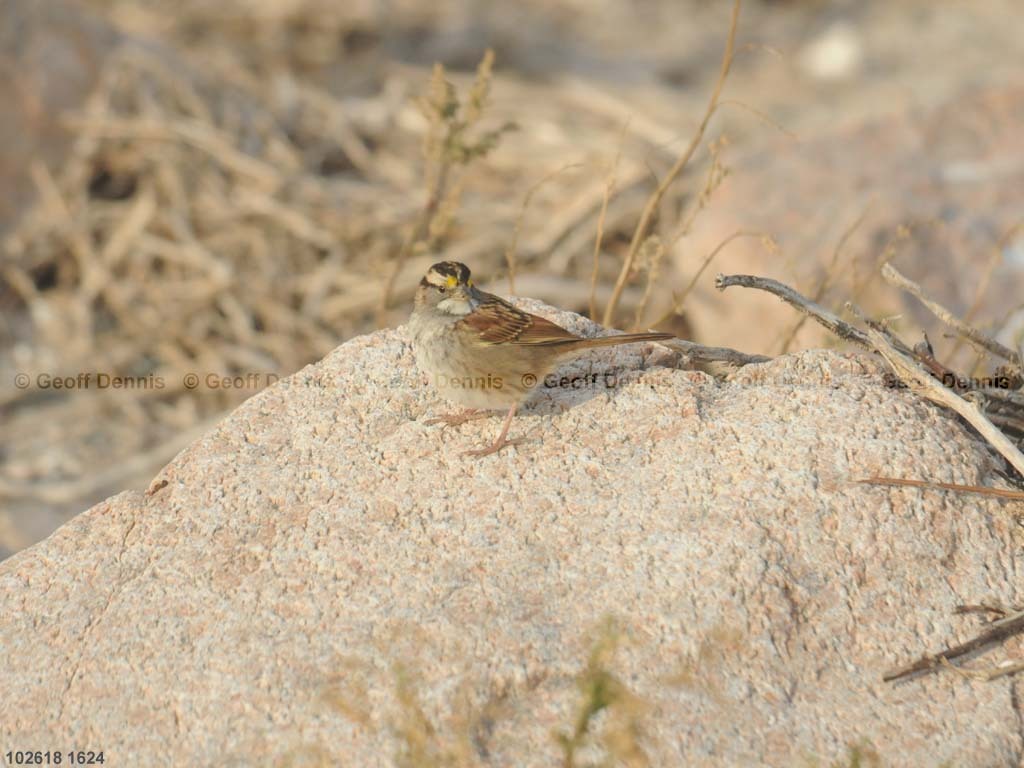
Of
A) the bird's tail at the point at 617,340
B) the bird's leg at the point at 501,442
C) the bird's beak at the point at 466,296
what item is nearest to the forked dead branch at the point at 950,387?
the bird's tail at the point at 617,340

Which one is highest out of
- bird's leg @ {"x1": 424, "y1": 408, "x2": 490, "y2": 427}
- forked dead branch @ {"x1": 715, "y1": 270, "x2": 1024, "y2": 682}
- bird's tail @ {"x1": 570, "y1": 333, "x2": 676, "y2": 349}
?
forked dead branch @ {"x1": 715, "y1": 270, "x2": 1024, "y2": 682}

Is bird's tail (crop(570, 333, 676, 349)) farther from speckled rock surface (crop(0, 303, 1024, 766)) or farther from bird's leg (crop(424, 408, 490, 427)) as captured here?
bird's leg (crop(424, 408, 490, 427))

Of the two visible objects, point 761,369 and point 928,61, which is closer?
point 761,369

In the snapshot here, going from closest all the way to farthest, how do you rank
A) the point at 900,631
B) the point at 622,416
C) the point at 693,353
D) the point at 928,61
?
the point at 900,631
the point at 622,416
the point at 693,353
the point at 928,61

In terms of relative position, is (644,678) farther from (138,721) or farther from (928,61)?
(928,61)

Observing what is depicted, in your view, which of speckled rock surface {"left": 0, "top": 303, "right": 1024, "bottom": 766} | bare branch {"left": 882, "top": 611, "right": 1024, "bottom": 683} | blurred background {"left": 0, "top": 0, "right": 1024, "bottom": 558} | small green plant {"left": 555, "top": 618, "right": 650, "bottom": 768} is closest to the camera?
small green plant {"left": 555, "top": 618, "right": 650, "bottom": 768}

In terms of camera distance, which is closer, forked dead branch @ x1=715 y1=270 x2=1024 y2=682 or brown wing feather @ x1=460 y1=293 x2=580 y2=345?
forked dead branch @ x1=715 y1=270 x2=1024 y2=682

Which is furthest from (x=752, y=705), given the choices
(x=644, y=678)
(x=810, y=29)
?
(x=810, y=29)

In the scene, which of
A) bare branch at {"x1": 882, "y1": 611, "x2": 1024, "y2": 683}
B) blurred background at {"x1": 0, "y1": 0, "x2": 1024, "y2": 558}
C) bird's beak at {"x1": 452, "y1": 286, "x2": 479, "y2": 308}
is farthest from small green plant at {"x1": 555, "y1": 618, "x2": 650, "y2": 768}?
blurred background at {"x1": 0, "y1": 0, "x2": 1024, "y2": 558}
